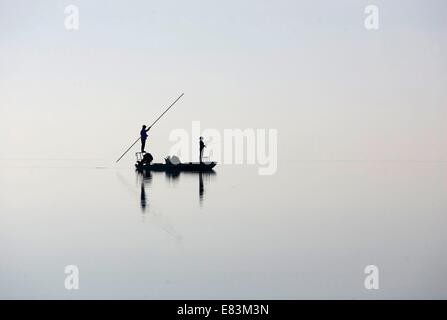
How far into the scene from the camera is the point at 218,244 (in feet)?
25.2

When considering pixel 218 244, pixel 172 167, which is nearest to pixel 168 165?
pixel 172 167

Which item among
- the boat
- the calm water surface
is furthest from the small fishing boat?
the calm water surface

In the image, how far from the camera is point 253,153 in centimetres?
2855

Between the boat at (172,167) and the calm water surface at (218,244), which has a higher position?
the boat at (172,167)

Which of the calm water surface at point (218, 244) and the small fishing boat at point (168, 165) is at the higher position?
the small fishing boat at point (168, 165)

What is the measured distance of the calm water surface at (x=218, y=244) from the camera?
6.03 metres

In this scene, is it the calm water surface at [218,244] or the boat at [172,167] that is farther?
the boat at [172,167]

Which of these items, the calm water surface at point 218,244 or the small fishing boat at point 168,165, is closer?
the calm water surface at point 218,244

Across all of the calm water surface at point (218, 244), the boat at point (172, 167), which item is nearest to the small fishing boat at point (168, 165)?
the boat at point (172, 167)

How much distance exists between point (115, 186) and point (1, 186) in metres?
3.26

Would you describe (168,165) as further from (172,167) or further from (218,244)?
(218,244)

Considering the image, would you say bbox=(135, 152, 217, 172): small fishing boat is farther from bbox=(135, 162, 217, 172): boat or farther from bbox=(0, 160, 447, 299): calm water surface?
bbox=(0, 160, 447, 299): calm water surface

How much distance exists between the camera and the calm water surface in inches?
237

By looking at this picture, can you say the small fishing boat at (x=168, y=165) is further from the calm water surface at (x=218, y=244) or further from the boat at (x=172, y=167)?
the calm water surface at (x=218, y=244)
